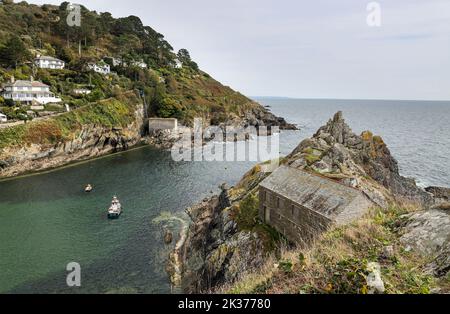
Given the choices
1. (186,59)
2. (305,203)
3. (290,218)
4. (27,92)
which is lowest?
(290,218)

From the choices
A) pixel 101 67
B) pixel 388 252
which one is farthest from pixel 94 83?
pixel 388 252

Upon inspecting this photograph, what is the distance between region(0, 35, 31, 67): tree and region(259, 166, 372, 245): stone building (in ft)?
306

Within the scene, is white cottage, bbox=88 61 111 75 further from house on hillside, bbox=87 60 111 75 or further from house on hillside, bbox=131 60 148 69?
house on hillside, bbox=131 60 148 69

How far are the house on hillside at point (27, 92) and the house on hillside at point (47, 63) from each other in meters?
21.6

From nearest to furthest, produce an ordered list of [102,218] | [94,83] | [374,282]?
[374,282] → [102,218] → [94,83]

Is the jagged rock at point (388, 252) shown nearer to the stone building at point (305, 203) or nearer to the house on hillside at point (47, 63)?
the stone building at point (305, 203)

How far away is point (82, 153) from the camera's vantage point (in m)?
77.8

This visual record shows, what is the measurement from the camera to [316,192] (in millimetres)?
23984

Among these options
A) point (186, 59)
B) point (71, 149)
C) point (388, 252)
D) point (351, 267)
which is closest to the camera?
point (351, 267)

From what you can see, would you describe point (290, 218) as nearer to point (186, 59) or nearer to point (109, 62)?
point (109, 62)

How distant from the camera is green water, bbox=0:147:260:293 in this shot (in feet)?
96.5

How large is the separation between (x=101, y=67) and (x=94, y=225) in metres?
89.9

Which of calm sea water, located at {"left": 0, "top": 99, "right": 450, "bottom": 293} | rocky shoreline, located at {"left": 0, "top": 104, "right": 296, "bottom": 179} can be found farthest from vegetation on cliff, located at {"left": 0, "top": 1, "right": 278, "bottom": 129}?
calm sea water, located at {"left": 0, "top": 99, "right": 450, "bottom": 293}

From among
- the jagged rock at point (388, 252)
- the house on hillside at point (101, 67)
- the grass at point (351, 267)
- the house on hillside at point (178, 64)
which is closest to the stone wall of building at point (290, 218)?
the grass at point (351, 267)
